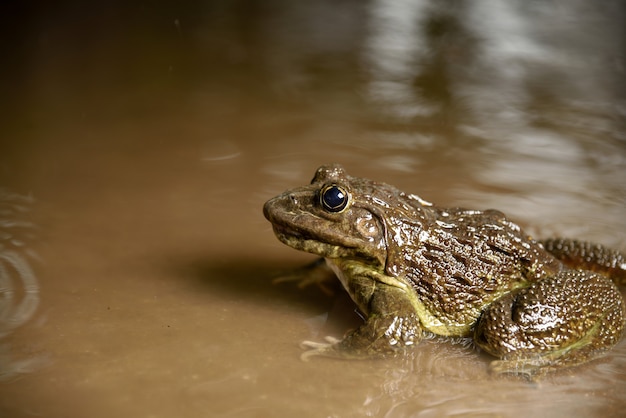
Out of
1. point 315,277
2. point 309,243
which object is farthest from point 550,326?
point 315,277

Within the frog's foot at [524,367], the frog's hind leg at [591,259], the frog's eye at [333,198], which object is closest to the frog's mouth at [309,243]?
the frog's eye at [333,198]

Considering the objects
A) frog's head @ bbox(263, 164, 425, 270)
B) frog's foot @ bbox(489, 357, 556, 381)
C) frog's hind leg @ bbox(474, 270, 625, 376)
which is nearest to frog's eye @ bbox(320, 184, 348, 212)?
frog's head @ bbox(263, 164, 425, 270)

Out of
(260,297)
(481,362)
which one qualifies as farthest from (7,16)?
(481,362)

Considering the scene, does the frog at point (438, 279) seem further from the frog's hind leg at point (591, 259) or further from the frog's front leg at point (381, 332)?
the frog's hind leg at point (591, 259)

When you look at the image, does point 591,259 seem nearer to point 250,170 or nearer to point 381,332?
point 381,332

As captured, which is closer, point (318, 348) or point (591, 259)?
point (318, 348)

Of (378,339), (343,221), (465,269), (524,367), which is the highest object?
(343,221)

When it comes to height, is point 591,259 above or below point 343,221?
below
